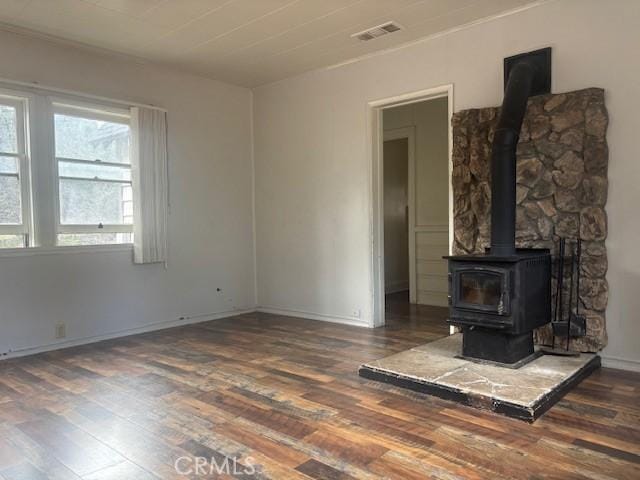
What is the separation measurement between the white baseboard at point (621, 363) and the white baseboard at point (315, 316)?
2.13 metres

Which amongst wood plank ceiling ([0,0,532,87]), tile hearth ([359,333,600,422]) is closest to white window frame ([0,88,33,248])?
wood plank ceiling ([0,0,532,87])

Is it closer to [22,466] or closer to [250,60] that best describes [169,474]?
[22,466]

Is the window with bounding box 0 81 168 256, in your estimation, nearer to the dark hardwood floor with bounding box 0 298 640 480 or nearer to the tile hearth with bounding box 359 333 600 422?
the dark hardwood floor with bounding box 0 298 640 480

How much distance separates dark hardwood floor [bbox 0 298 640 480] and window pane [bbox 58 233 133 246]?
1.07 meters

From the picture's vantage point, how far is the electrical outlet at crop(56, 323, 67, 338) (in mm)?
4215

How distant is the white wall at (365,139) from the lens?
330 cm

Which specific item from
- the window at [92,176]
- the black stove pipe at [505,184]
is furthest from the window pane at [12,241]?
the black stove pipe at [505,184]

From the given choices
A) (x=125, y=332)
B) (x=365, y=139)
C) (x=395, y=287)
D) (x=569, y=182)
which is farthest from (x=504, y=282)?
(x=395, y=287)

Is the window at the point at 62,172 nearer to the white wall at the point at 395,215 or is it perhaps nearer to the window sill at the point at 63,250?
the window sill at the point at 63,250

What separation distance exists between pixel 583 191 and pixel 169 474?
3.19 metres

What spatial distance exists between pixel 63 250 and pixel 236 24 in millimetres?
2493

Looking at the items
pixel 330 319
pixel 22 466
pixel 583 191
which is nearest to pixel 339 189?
pixel 330 319

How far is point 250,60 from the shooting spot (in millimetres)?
4840

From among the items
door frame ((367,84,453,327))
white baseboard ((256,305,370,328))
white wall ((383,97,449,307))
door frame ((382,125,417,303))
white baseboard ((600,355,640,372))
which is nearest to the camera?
white baseboard ((600,355,640,372))
